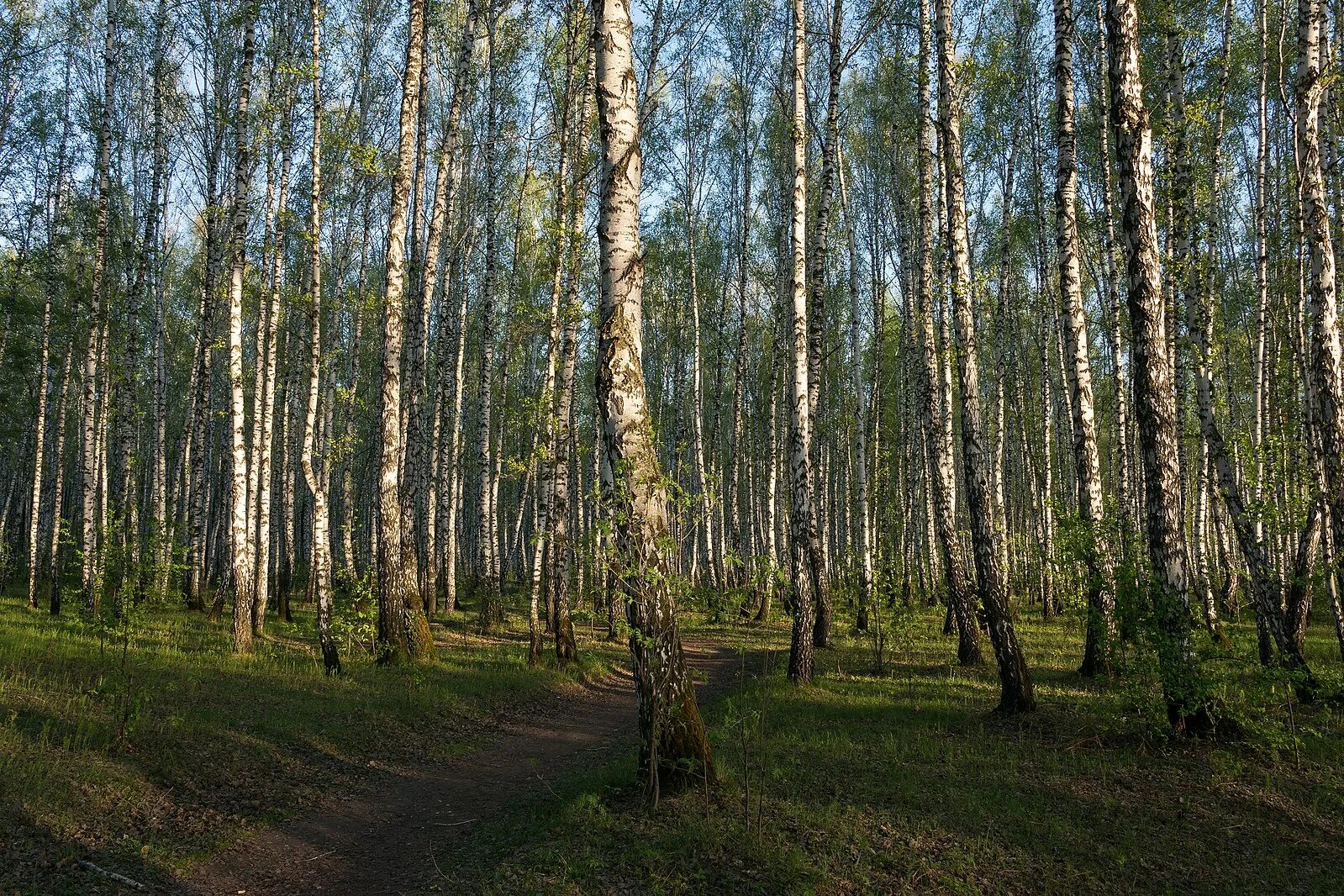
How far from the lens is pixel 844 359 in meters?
34.6

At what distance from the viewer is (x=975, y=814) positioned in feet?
18.9

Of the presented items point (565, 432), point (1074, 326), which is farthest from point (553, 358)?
point (1074, 326)

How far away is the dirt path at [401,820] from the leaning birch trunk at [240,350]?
17.4 ft

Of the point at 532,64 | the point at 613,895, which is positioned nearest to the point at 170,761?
the point at 613,895

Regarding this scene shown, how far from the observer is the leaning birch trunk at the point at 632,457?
18.0 ft

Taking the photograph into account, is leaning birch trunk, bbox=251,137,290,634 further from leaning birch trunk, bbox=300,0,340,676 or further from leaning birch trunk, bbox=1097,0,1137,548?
leaning birch trunk, bbox=1097,0,1137,548

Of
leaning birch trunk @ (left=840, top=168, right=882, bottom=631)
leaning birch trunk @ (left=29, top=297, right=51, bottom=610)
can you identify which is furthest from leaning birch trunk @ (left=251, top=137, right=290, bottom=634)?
leaning birch trunk @ (left=840, top=168, right=882, bottom=631)

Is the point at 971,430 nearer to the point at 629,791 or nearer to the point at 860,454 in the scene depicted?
the point at 629,791

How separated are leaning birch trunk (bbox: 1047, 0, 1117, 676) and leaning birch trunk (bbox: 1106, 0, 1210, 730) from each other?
0.77m

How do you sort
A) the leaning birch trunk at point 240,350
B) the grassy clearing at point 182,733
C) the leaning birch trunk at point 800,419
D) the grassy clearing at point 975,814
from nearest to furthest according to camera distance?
the grassy clearing at point 975,814
the grassy clearing at point 182,733
the leaning birch trunk at point 800,419
the leaning birch trunk at point 240,350

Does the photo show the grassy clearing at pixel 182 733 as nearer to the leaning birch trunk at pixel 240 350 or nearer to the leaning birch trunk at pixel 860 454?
the leaning birch trunk at pixel 240 350

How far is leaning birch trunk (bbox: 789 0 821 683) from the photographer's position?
36.6 feet

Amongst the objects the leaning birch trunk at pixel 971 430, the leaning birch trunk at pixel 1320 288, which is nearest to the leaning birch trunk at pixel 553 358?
the leaning birch trunk at pixel 971 430

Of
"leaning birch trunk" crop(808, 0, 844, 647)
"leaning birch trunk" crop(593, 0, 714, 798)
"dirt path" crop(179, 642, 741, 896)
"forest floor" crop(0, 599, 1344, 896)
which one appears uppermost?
"leaning birch trunk" crop(808, 0, 844, 647)
